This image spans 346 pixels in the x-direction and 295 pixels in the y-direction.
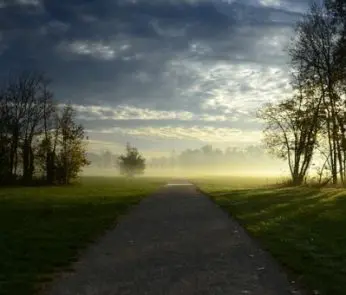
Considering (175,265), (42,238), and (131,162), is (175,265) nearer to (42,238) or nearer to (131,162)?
(42,238)

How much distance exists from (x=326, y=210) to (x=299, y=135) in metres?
30.6

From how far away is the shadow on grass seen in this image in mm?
10133

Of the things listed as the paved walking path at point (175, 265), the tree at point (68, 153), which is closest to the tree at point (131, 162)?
the tree at point (68, 153)

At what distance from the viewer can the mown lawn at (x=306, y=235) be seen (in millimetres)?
9977

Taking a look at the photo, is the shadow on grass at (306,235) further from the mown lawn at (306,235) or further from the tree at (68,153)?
the tree at (68,153)

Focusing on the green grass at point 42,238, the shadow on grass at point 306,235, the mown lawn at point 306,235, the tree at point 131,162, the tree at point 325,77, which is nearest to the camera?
the green grass at point 42,238

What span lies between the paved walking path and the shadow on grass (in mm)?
563

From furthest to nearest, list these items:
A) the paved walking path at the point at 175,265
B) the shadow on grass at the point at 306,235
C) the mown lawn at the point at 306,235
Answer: the shadow on grass at the point at 306,235
the mown lawn at the point at 306,235
the paved walking path at the point at 175,265

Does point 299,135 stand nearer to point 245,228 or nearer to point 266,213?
point 266,213

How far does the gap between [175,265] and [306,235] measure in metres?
6.92

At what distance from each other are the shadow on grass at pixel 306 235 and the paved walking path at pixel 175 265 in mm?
563

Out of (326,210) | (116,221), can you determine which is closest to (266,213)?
(326,210)

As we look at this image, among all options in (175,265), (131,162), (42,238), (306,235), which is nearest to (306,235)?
(306,235)

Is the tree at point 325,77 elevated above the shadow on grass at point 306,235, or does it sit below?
above
